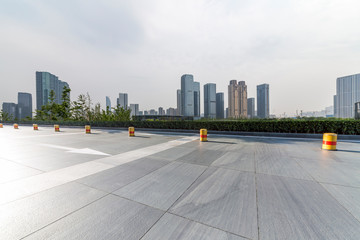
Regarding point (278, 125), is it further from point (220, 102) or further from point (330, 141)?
point (220, 102)

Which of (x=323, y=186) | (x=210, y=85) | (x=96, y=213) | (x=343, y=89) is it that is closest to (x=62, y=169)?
(x=96, y=213)

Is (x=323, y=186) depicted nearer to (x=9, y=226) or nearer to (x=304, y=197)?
(x=304, y=197)

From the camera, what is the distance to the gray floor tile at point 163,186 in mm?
2852

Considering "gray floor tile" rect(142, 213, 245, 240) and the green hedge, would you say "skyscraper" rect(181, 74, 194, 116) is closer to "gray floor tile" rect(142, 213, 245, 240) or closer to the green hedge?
the green hedge

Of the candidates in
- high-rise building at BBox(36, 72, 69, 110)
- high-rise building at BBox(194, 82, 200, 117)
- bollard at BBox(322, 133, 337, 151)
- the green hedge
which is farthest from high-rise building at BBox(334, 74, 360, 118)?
high-rise building at BBox(36, 72, 69, 110)

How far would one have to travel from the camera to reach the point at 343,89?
277 ft

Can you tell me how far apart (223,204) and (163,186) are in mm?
1406

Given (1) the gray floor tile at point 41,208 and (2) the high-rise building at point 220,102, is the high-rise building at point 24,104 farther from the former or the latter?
(1) the gray floor tile at point 41,208

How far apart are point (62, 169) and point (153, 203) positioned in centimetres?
368

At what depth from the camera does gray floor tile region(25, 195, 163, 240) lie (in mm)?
1960

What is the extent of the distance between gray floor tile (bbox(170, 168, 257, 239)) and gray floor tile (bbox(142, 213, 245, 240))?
0.37ft

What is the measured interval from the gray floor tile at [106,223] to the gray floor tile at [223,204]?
0.55m

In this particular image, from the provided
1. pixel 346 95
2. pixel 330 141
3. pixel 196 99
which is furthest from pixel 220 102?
pixel 330 141

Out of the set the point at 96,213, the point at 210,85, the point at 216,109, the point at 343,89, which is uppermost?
the point at 210,85
